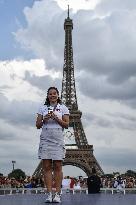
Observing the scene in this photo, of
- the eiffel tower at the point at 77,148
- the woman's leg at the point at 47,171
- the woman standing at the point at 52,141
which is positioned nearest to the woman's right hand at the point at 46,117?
the woman standing at the point at 52,141

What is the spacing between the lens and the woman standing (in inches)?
287

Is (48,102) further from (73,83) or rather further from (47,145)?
(73,83)

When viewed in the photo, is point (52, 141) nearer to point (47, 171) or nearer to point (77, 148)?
point (47, 171)

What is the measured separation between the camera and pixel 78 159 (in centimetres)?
7438

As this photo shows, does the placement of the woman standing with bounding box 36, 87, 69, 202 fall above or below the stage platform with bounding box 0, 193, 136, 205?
above

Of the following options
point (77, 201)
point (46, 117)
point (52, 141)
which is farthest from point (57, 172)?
point (46, 117)

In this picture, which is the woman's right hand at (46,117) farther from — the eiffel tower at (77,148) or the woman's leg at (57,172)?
the eiffel tower at (77,148)

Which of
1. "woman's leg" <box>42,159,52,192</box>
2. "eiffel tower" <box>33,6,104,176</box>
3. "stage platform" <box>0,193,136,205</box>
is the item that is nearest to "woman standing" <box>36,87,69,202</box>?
"woman's leg" <box>42,159,52,192</box>

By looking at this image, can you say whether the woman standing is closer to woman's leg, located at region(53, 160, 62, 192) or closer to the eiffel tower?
woman's leg, located at region(53, 160, 62, 192)

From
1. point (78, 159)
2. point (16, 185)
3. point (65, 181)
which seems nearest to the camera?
point (65, 181)

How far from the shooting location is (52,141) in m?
7.31

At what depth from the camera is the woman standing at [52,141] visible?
23.9 feet

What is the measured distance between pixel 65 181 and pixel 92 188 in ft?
21.7

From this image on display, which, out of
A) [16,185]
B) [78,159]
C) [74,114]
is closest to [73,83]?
[74,114]
